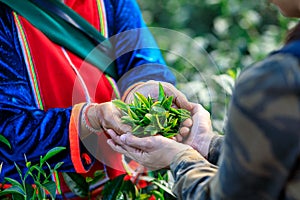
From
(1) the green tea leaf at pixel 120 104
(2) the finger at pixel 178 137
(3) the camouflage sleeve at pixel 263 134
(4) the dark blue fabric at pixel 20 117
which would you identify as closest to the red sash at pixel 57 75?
(4) the dark blue fabric at pixel 20 117

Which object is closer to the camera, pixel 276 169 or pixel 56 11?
pixel 276 169

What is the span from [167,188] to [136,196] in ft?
0.31

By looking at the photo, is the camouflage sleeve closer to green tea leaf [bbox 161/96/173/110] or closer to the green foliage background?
green tea leaf [bbox 161/96/173/110]

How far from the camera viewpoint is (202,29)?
401 centimetres

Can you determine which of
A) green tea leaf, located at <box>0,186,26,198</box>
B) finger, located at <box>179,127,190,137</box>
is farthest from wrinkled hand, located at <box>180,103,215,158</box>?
green tea leaf, located at <box>0,186,26,198</box>

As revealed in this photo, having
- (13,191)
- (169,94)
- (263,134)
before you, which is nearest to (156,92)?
(169,94)

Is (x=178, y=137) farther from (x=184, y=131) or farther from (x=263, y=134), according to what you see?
(x=263, y=134)

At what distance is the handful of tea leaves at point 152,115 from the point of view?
1452 millimetres

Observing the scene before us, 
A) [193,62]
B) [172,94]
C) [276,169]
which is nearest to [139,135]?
[172,94]

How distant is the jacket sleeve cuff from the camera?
5.31 ft

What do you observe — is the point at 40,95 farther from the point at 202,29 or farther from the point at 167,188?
the point at 202,29

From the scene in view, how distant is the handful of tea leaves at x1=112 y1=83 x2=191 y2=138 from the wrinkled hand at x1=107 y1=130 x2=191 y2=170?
0.03 m

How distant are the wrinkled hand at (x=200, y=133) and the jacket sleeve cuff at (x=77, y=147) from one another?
27 centimetres

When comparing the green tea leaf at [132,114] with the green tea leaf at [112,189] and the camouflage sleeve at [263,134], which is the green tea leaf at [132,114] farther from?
the camouflage sleeve at [263,134]
